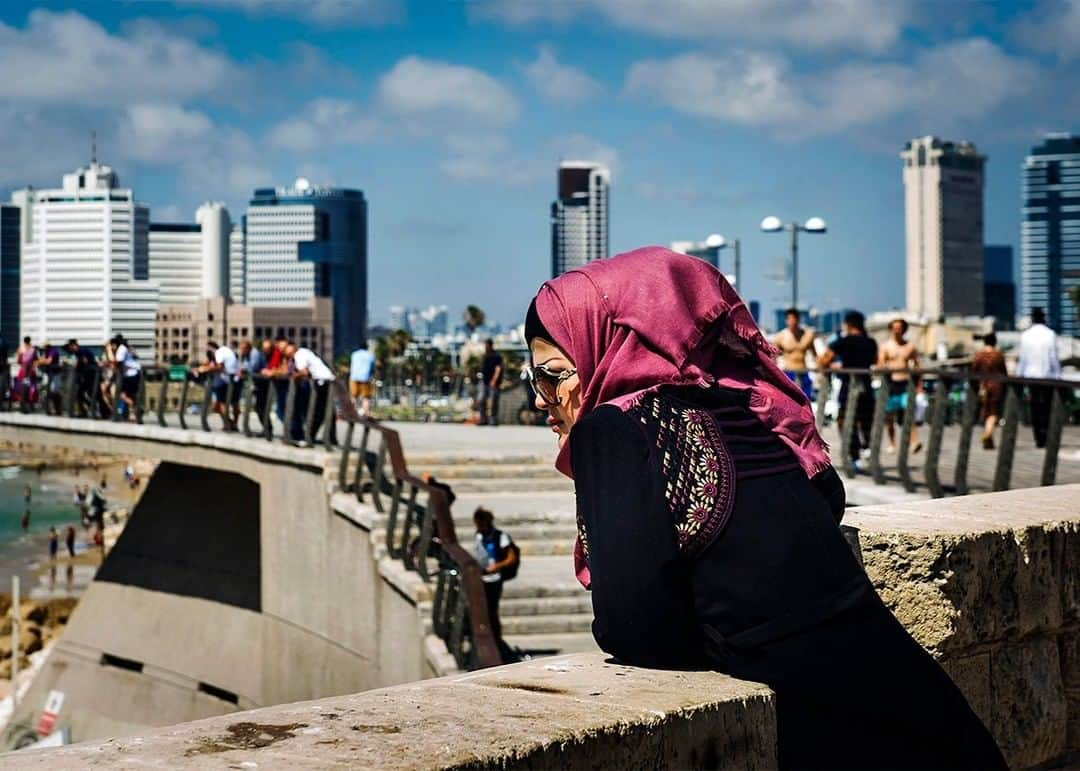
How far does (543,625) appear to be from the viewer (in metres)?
12.9

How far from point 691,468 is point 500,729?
0.56 metres

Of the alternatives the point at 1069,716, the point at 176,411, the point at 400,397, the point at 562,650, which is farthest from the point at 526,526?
the point at 400,397

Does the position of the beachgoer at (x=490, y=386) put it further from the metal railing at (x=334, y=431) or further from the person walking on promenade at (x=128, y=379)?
the person walking on promenade at (x=128, y=379)

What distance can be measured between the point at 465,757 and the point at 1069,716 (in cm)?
245

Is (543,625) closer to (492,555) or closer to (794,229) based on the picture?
(492,555)

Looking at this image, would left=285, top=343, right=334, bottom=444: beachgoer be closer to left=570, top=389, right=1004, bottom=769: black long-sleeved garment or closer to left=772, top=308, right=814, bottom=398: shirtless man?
left=772, top=308, right=814, bottom=398: shirtless man

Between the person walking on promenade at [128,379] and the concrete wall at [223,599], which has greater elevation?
the person walking on promenade at [128,379]

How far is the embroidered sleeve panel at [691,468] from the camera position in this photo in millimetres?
2311

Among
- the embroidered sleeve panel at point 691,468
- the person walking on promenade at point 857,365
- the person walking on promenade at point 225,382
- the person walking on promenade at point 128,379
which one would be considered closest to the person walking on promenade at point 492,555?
the person walking on promenade at point 857,365

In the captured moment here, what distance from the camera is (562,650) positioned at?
12469 mm

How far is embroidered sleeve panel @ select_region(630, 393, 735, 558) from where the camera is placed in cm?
231

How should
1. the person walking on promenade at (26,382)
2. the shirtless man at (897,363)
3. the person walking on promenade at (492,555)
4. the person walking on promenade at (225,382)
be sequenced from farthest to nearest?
1. the person walking on promenade at (26,382)
2. the person walking on promenade at (225,382)
3. the shirtless man at (897,363)
4. the person walking on promenade at (492,555)

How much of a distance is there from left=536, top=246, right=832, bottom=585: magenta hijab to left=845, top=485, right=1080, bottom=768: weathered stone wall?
0.66 m

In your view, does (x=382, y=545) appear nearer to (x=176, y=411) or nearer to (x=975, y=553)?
(x=176, y=411)
